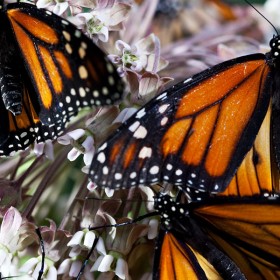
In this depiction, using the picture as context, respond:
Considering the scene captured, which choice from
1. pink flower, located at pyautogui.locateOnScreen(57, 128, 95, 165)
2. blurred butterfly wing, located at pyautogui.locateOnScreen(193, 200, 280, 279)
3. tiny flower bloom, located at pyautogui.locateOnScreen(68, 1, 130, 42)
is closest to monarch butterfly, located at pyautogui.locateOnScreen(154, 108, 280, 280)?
blurred butterfly wing, located at pyautogui.locateOnScreen(193, 200, 280, 279)

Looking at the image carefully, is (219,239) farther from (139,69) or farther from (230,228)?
(139,69)

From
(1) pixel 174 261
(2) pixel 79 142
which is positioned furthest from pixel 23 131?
(1) pixel 174 261

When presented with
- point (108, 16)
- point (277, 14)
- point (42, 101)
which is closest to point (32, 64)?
point (42, 101)

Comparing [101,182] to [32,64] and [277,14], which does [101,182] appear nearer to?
[32,64]

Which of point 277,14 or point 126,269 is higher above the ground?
point 277,14

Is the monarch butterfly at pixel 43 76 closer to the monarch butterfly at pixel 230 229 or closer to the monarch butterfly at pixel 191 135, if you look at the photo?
the monarch butterfly at pixel 191 135

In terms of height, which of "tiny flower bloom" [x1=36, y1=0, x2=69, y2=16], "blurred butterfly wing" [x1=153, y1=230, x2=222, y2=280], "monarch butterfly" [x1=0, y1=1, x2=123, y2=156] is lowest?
"blurred butterfly wing" [x1=153, y1=230, x2=222, y2=280]

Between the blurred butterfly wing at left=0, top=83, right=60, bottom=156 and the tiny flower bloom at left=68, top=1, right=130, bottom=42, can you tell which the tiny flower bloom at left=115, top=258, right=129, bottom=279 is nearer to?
the blurred butterfly wing at left=0, top=83, right=60, bottom=156
